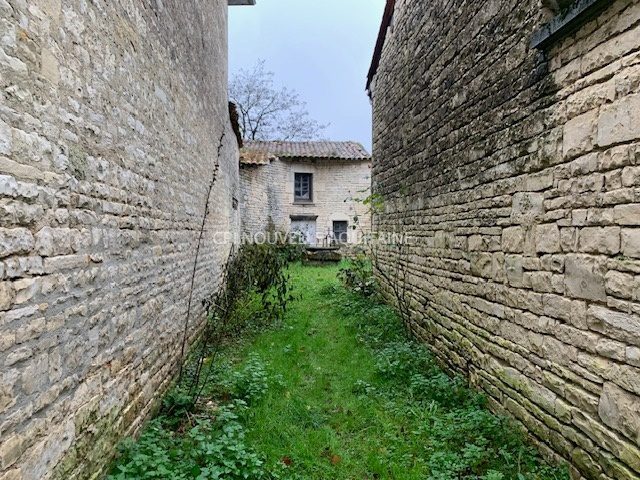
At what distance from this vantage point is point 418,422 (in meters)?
3.41

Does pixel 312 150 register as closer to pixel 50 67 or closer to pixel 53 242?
pixel 50 67

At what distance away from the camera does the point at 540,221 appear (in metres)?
2.90

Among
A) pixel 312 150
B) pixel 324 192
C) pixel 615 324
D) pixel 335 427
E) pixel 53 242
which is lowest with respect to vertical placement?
pixel 335 427

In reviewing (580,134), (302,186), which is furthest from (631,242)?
(302,186)

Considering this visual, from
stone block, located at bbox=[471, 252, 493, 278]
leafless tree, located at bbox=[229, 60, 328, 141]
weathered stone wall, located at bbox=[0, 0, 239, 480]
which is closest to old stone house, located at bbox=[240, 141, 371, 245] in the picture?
leafless tree, located at bbox=[229, 60, 328, 141]

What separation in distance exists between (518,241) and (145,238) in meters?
3.03

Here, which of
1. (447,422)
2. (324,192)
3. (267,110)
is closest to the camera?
(447,422)

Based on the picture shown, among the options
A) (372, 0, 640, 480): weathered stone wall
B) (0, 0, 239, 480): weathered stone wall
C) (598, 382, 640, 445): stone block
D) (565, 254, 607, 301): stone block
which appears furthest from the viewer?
(565, 254, 607, 301): stone block

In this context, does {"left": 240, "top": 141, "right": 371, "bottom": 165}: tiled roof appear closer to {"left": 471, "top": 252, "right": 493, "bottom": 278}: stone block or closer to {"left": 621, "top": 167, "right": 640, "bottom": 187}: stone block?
{"left": 471, "top": 252, "right": 493, "bottom": 278}: stone block

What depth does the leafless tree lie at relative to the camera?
89.5 ft

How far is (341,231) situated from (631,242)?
722 inches

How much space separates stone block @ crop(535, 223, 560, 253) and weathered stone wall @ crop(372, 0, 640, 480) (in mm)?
12

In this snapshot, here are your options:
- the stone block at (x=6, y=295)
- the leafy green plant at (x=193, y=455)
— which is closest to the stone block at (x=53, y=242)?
the stone block at (x=6, y=295)

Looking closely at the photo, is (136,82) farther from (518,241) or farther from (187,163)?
(518,241)
